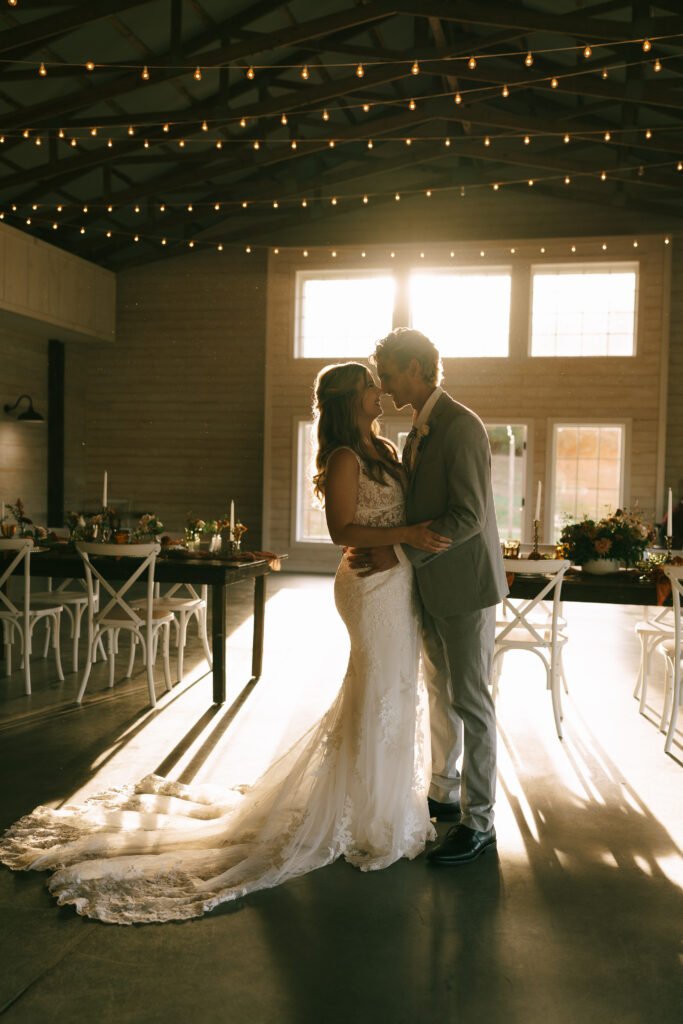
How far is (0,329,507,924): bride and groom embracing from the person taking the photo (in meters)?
2.87

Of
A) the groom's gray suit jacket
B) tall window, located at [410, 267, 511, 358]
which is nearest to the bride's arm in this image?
the groom's gray suit jacket

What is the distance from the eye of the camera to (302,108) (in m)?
10.6

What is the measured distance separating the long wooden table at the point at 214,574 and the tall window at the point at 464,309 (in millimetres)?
7808

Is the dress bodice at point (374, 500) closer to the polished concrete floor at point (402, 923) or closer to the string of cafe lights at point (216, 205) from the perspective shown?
the polished concrete floor at point (402, 923)

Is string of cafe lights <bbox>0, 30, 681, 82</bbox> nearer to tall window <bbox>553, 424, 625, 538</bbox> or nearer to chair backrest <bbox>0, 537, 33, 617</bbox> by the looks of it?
chair backrest <bbox>0, 537, 33, 617</bbox>

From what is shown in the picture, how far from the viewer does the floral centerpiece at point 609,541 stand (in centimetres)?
475

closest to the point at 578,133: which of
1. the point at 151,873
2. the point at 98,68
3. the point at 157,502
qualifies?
the point at 98,68

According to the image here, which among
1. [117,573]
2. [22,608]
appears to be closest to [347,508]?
[117,573]

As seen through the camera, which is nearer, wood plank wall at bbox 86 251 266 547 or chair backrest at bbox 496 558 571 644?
chair backrest at bbox 496 558 571 644

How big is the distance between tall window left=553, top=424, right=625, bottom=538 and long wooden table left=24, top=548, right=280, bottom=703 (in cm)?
723

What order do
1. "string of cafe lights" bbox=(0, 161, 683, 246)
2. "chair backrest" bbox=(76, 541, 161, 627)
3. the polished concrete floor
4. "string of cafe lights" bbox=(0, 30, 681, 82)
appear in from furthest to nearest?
1. "string of cafe lights" bbox=(0, 161, 683, 246)
2. "string of cafe lights" bbox=(0, 30, 681, 82)
3. "chair backrest" bbox=(76, 541, 161, 627)
4. the polished concrete floor

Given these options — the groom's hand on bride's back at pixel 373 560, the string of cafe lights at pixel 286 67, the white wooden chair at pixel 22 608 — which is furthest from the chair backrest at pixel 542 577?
the string of cafe lights at pixel 286 67

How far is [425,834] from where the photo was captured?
2998mm

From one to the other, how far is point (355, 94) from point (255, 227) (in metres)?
2.92
